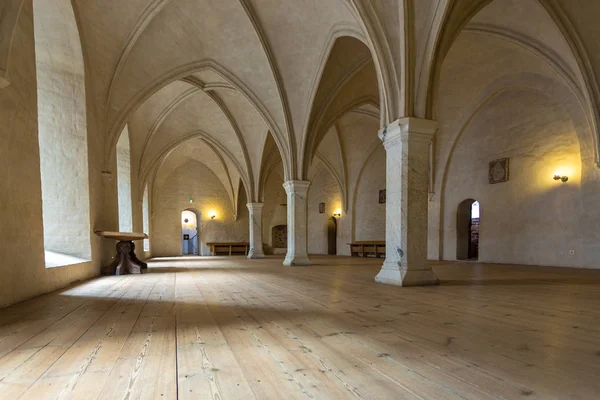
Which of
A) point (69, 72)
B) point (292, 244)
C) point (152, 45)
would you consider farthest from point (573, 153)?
point (69, 72)

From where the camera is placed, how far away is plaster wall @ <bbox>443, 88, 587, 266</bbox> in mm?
9305

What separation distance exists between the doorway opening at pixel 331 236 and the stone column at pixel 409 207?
48.1ft

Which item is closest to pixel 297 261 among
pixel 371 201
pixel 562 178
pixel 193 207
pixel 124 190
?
pixel 124 190

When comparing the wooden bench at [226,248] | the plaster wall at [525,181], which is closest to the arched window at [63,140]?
the plaster wall at [525,181]

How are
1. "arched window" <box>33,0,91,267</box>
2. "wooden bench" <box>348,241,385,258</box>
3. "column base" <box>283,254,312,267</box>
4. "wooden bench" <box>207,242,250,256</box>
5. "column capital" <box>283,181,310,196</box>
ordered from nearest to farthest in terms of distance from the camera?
"arched window" <box>33,0,91,267</box> < "column base" <box>283,254,312,267</box> < "column capital" <box>283,181,310,196</box> < "wooden bench" <box>348,241,385,258</box> < "wooden bench" <box>207,242,250,256</box>

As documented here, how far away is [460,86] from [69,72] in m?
11.2

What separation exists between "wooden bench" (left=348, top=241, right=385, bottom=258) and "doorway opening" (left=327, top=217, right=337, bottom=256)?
3.68 metres

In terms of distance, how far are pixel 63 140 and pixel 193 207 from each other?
1417cm

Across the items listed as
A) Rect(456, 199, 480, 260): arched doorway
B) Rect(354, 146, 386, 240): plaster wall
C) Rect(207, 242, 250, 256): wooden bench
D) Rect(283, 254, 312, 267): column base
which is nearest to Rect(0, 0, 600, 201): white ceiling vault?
Rect(283, 254, 312, 267): column base

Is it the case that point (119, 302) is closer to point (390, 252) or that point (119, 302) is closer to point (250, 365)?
point (250, 365)

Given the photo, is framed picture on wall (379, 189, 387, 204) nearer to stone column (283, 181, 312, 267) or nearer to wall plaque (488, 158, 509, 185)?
wall plaque (488, 158, 509, 185)

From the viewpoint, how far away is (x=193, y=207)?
2078 cm

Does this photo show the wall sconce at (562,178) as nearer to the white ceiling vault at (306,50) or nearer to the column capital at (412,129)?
the white ceiling vault at (306,50)

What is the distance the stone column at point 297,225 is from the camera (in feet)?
34.3
